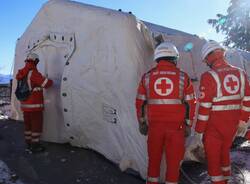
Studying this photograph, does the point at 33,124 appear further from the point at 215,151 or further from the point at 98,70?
the point at 215,151

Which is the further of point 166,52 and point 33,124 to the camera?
point 33,124

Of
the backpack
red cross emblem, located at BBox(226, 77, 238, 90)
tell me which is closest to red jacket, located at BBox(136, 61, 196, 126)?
red cross emblem, located at BBox(226, 77, 238, 90)

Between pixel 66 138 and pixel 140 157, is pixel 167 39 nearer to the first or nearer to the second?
pixel 140 157

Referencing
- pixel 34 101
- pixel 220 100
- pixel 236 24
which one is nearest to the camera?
pixel 220 100

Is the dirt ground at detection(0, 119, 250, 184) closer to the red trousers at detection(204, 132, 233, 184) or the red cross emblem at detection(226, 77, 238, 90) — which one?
the red trousers at detection(204, 132, 233, 184)

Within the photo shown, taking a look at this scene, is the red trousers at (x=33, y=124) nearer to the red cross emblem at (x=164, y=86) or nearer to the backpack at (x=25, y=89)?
the backpack at (x=25, y=89)

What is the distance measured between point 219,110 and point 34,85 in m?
3.67

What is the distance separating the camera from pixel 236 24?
74.7 feet

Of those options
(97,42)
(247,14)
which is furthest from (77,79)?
(247,14)

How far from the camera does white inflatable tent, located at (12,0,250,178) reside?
17.7 feet

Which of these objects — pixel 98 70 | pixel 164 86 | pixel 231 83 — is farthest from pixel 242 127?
pixel 98 70

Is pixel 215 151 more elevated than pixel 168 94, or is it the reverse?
pixel 168 94

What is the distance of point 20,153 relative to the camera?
655 cm

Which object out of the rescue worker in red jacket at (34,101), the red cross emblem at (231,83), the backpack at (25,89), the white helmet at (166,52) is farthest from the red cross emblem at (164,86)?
the backpack at (25,89)
